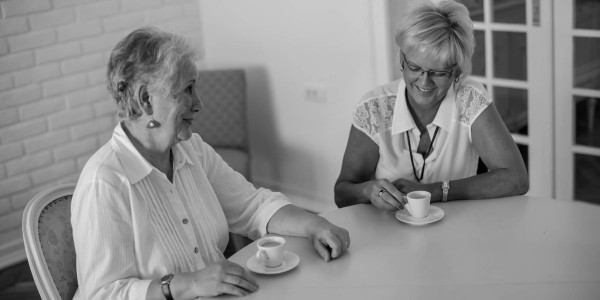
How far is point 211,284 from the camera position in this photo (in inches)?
71.4

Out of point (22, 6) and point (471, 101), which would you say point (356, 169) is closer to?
point (471, 101)

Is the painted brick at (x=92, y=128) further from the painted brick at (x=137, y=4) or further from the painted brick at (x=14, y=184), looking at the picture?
the painted brick at (x=137, y=4)

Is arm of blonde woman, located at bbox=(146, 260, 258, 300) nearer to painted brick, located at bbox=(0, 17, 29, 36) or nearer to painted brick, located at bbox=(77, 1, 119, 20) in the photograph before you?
painted brick, located at bbox=(0, 17, 29, 36)

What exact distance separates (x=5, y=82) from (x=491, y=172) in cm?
246

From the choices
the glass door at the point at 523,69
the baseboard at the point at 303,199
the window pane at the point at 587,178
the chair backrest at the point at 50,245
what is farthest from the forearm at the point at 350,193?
the baseboard at the point at 303,199

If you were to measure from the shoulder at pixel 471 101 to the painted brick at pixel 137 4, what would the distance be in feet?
7.34

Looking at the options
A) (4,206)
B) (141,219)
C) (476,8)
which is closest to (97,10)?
(4,206)

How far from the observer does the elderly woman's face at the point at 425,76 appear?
239 centimetres

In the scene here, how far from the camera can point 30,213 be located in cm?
202

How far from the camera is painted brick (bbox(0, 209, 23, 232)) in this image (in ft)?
12.8

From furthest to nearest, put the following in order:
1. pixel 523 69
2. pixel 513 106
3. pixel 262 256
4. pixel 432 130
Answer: pixel 513 106, pixel 523 69, pixel 432 130, pixel 262 256

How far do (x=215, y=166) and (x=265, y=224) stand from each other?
8.8 inches

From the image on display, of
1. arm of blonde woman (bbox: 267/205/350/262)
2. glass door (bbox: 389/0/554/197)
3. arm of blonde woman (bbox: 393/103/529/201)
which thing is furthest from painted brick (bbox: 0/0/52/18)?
arm of blonde woman (bbox: 393/103/529/201)

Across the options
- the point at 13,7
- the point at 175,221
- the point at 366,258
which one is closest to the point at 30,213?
the point at 175,221
